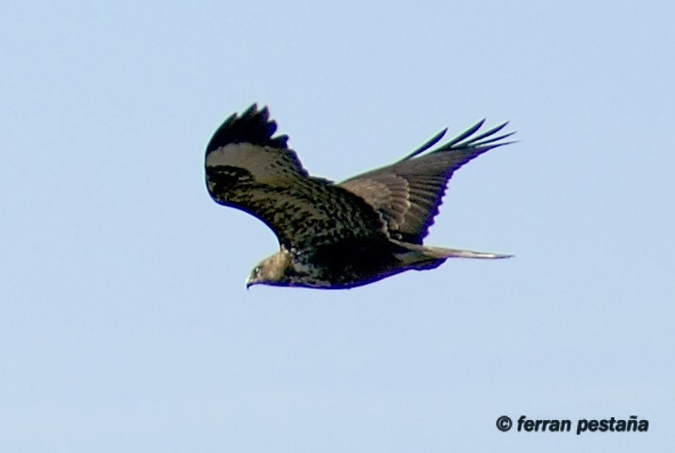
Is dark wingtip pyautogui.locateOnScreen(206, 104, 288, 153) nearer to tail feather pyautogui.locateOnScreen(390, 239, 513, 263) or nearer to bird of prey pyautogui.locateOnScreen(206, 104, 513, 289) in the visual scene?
bird of prey pyautogui.locateOnScreen(206, 104, 513, 289)

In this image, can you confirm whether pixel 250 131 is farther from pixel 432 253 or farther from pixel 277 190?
pixel 432 253

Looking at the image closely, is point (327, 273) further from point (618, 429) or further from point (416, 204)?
point (618, 429)

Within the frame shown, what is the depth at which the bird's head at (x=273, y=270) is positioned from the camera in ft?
44.0

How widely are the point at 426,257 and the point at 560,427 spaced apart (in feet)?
5.59

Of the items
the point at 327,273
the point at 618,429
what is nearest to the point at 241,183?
the point at 327,273

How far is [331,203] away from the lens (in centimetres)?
1262

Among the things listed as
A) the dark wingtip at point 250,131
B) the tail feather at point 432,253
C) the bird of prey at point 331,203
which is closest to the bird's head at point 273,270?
the bird of prey at point 331,203

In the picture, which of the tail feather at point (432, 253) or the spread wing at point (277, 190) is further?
the tail feather at point (432, 253)

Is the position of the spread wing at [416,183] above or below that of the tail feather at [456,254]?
above

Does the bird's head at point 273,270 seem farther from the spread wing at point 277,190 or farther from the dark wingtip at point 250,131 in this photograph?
the dark wingtip at point 250,131

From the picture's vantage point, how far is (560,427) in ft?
44.0

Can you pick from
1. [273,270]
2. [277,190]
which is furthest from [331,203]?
[273,270]

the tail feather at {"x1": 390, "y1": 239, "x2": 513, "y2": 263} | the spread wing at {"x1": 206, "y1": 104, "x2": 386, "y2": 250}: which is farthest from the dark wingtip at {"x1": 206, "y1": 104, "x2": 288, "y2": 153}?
the tail feather at {"x1": 390, "y1": 239, "x2": 513, "y2": 263}

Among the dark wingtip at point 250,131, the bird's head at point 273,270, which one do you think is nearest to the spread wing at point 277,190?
the dark wingtip at point 250,131
